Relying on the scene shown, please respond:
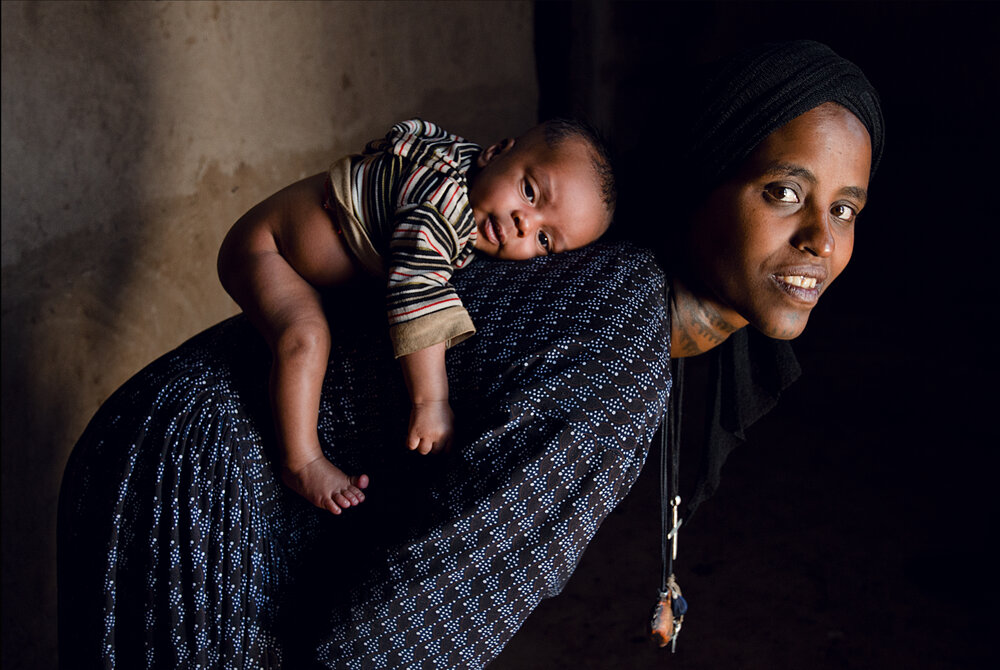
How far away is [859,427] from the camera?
3.51m

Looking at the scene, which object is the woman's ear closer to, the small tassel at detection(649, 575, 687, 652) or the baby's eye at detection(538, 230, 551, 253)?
the baby's eye at detection(538, 230, 551, 253)

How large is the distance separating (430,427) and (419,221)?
0.25 meters

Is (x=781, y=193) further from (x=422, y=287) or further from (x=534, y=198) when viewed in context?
(x=422, y=287)

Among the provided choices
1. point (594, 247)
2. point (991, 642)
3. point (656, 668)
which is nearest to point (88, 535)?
point (594, 247)

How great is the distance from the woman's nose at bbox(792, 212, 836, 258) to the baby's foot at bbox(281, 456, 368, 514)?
0.65 meters

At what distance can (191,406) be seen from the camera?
3.75ft

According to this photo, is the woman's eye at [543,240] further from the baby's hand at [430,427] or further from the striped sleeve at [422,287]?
the baby's hand at [430,427]

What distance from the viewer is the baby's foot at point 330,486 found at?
107cm

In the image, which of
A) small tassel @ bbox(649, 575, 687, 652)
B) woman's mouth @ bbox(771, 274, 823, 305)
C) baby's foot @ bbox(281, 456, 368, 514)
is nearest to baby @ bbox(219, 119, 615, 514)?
baby's foot @ bbox(281, 456, 368, 514)

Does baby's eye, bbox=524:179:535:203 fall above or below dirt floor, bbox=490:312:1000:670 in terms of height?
above

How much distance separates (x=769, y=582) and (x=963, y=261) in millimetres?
1905

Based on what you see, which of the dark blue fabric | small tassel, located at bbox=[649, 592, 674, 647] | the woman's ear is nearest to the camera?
the dark blue fabric

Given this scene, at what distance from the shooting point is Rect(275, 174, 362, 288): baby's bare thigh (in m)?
1.20

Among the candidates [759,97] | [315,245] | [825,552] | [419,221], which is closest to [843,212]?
[759,97]
